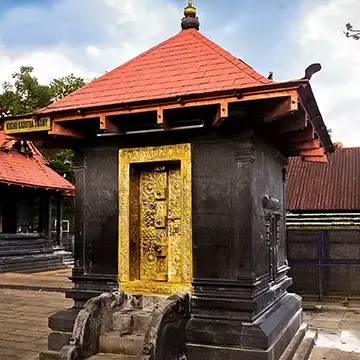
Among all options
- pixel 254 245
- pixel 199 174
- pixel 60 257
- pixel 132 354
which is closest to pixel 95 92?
pixel 199 174

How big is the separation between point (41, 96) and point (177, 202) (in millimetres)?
25083

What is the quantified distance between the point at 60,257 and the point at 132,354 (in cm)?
1660

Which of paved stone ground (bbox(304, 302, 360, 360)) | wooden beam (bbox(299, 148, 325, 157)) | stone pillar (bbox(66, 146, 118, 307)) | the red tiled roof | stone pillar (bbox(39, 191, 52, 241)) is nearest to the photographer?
the red tiled roof

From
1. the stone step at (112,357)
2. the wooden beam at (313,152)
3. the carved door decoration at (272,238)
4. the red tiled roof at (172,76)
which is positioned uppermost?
the red tiled roof at (172,76)

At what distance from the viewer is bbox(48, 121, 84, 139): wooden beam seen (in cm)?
586

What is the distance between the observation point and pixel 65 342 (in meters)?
5.93

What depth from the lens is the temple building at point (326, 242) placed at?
13531mm

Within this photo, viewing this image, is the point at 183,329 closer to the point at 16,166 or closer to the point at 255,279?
the point at 255,279

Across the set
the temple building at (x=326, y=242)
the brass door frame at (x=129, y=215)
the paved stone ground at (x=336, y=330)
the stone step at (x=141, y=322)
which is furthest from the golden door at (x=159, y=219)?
the temple building at (x=326, y=242)

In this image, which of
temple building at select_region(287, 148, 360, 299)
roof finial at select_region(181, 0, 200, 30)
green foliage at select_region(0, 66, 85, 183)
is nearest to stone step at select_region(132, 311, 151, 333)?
roof finial at select_region(181, 0, 200, 30)

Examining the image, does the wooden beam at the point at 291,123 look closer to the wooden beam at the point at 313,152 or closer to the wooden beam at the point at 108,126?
the wooden beam at the point at 313,152

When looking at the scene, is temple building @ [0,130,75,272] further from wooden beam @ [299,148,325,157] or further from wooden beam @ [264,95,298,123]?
wooden beam @ [264,95,298,123]

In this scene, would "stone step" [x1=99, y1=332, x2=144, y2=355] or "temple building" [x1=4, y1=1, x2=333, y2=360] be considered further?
"stone step" [x1=99, y1=332, x2=144, y2=355]

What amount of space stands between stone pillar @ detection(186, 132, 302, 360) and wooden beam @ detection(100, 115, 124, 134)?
39.6 inches
